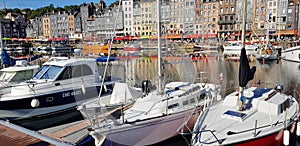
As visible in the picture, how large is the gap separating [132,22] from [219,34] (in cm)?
3567

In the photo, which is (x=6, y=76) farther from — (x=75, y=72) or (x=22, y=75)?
(x=75, y=72)

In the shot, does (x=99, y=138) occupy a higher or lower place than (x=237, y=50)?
lower

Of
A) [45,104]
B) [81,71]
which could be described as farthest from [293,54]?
[45,104]

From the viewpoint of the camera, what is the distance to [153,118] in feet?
29.1

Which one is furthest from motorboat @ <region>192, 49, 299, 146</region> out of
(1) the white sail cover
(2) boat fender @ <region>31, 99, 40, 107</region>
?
(2) boat fender @ <region>31, 99, 40, 107</region>

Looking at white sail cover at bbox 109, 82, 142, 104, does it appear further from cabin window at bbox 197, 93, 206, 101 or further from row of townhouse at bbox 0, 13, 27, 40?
row of townhouse at bbox 0, 13, 27, 40

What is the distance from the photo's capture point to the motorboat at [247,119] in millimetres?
7582

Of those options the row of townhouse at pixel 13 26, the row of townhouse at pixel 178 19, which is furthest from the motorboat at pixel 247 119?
the row of townhouse at pixel 13 26

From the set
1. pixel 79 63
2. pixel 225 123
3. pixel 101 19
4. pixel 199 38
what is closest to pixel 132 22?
pixel 101 19

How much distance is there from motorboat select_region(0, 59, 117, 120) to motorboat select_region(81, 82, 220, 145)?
14.1 feet

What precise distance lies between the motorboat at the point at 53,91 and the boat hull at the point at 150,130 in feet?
16.2

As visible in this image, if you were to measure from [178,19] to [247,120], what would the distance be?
80578 mm

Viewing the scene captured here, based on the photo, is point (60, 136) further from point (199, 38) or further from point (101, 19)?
point (101, 19)

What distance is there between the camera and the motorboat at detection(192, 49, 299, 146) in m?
7.58
